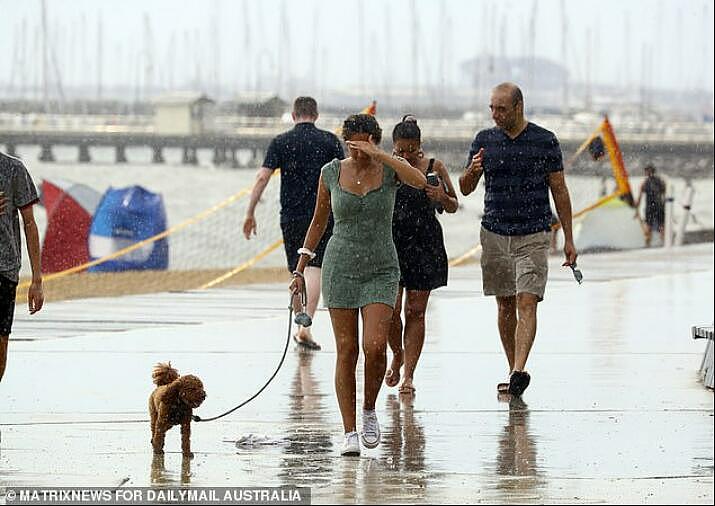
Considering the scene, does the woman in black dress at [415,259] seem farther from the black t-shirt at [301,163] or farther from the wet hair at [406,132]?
the black t-shirt at [301,163]

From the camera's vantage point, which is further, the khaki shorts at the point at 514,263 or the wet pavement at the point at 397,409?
the khaki shorts at the point at 514,263

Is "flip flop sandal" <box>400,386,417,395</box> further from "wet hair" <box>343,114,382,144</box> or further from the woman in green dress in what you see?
"wet hair" <box>343,114,382,144</box>

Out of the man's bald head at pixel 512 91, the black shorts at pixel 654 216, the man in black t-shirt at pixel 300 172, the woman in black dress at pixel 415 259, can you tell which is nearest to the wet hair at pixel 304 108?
the man in black t-shirt at pixel 300 172

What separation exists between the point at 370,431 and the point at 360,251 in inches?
33.9

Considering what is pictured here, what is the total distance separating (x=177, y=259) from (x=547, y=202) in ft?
124

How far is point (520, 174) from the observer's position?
10156mm

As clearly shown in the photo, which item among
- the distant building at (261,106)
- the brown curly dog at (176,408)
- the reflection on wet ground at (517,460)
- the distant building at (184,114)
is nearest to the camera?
the reflection on wet ground at (517,460)

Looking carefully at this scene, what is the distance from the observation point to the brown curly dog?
8.01m

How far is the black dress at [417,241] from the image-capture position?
10.4 metres

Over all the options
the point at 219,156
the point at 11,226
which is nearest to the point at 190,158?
the point at 219,156

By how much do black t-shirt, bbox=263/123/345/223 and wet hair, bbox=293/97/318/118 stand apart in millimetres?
145

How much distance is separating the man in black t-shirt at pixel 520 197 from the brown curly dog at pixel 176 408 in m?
2.55

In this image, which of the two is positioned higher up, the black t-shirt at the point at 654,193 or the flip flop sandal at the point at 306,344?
the flip flop sandal at the point at 306,344

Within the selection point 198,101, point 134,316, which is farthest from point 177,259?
point 198,101
